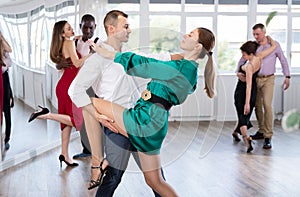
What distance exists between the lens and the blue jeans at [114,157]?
2768 mm

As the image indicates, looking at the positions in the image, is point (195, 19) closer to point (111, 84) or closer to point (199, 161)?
point (199, 161)

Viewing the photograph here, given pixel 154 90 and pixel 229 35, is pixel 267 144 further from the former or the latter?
pixel 154 90

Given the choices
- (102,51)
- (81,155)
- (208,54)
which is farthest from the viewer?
(81,155)

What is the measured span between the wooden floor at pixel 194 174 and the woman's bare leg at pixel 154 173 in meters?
0.24

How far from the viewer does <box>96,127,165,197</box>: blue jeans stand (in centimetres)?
277

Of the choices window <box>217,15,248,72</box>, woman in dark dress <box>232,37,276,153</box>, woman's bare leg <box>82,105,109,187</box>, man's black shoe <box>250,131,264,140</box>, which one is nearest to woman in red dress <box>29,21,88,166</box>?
woman's bare leg <box>82,105,109,187</box>

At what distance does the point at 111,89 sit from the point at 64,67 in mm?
2341

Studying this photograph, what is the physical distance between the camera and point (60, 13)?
620 cm

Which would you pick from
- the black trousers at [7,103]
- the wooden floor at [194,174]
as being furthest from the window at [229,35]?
the black trousers at [7,103]

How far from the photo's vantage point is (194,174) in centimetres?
474

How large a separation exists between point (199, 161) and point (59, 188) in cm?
169

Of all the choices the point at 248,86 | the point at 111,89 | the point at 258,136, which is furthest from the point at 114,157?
the point at 258,136

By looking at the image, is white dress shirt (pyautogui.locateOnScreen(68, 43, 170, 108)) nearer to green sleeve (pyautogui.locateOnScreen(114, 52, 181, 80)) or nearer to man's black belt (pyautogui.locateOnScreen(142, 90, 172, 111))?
man's black belt (pyautogui.locateOnScreen(142, 90, 172, 111))

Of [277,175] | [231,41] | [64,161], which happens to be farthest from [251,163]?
[231,41]
